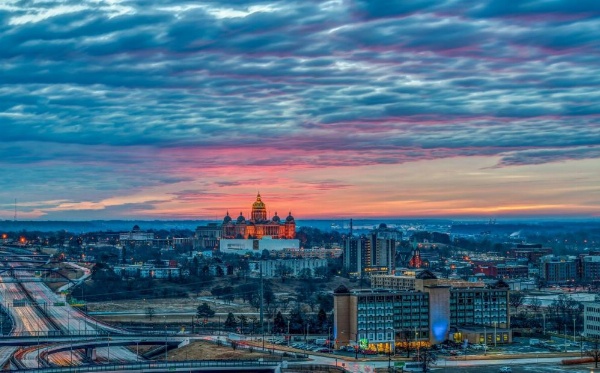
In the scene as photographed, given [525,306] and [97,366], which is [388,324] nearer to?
[97,366]

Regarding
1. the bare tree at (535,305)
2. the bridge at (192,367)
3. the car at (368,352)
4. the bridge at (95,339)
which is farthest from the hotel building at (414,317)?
the bare tree at (535,305)

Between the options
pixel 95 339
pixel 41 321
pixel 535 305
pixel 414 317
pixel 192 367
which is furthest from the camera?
pixel 535 305

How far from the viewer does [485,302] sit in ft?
302

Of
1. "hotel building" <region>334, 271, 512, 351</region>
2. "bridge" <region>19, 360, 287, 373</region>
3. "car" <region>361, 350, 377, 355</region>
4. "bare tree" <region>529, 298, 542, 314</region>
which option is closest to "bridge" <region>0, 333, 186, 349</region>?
"bridge" <region>19, 360, 287, 373</region>

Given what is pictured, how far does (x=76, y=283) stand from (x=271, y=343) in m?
80.1

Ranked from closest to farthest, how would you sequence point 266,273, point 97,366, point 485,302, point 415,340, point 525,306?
point 97,366
point 415,340
point 485,302
point 525,306
point 266,273

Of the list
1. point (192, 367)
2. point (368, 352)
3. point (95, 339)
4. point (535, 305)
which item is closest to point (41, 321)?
point (95, 339)

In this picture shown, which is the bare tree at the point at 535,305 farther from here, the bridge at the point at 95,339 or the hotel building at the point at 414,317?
the bridge at the point at 95,339

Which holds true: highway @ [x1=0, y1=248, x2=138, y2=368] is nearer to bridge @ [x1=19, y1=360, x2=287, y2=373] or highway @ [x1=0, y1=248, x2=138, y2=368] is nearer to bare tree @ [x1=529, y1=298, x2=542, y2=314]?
bridge @ [x1=19, y1=360, x2=287, y2=373]

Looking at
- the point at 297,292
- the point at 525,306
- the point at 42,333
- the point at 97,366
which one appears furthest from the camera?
the point at 297,292

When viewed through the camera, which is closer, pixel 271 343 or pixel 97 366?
pixel 97 366

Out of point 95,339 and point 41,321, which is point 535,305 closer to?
point 95,339

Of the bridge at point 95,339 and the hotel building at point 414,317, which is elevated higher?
the hotel building at point 414,317

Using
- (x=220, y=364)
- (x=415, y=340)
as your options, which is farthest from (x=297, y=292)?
(x=220, y=364)
